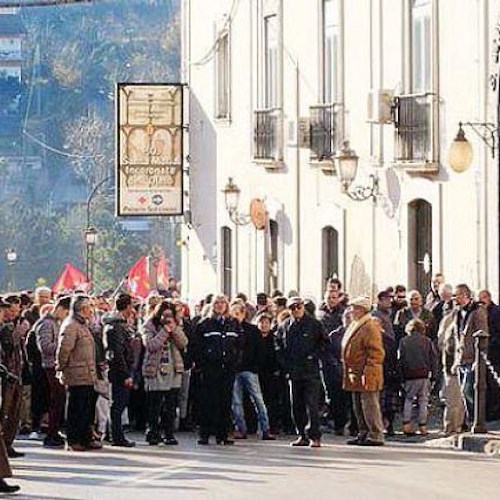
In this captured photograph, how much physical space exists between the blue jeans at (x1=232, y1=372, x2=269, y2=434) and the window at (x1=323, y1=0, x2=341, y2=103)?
400 inches

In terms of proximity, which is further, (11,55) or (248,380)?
(11,55)

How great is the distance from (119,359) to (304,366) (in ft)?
7.23

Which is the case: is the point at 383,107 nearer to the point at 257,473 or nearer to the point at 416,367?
the point at 416,367

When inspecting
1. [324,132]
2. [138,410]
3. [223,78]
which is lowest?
[138,410]

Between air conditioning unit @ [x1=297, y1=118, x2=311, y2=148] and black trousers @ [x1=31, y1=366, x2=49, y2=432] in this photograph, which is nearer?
black trousers @ [x1=31, y1=366, x2=49, y2=432]

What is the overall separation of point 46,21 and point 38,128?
529cm

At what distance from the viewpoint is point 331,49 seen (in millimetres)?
36062

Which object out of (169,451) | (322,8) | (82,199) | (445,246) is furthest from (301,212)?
(82,199)

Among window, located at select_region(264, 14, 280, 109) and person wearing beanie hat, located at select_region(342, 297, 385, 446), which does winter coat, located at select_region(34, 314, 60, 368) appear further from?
window, located at select_region(264, 14, 280, 109)

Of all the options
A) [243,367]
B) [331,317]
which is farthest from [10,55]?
[243,367]

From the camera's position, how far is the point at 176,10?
298 ft

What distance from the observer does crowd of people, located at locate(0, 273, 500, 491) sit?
24.7 m

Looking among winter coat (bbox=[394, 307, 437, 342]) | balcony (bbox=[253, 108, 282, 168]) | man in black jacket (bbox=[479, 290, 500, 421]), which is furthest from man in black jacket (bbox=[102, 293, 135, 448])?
balcony (bbox=[253, 108, 282, 168])

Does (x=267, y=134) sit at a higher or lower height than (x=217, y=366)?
higher
